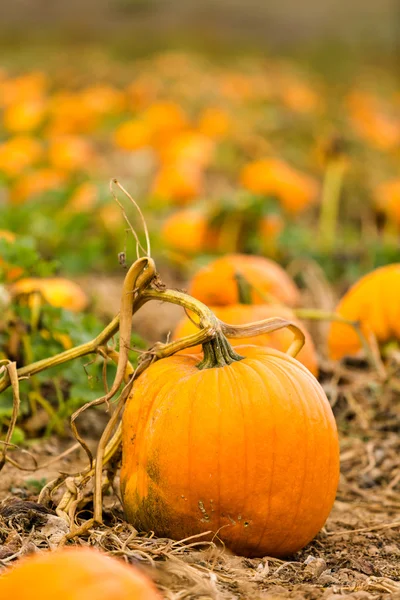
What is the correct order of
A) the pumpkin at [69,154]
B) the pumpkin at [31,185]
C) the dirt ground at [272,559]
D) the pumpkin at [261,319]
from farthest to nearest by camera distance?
the pumpkin at [69,154], the pumpkin at [31,185], the pumpkin at [261,319], the dirt ground at [272,559]

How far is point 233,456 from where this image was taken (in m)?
2.24

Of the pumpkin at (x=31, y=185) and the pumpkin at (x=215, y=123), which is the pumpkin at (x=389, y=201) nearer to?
the pumpkin at (x=215, y=123)

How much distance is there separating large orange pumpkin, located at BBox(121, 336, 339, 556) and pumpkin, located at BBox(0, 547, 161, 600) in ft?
2.10

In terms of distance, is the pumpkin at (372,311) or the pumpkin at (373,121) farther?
the pumpkin at (373,121)

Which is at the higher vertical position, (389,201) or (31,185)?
(31,185)

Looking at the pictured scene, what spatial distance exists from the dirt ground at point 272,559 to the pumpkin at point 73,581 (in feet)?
0.80

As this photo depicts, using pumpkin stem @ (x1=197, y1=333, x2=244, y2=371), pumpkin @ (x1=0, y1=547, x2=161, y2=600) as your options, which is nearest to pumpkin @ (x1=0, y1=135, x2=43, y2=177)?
pumpkin stem @ (x1=197, y1=333, x2=244, y2=371)

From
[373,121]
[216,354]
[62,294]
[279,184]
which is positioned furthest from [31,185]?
[373,121]

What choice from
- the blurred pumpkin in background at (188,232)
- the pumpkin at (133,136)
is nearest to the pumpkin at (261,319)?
the blurred pumpkin in background at (188,232)

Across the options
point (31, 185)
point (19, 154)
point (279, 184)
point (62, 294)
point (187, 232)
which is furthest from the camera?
point (19, 154)

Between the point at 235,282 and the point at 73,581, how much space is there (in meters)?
2.49

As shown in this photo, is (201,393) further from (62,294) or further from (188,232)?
(188,232)

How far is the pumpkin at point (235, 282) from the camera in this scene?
3.95 metres

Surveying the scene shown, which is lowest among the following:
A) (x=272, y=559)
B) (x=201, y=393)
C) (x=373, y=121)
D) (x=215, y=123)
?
(x=373, y=121)
